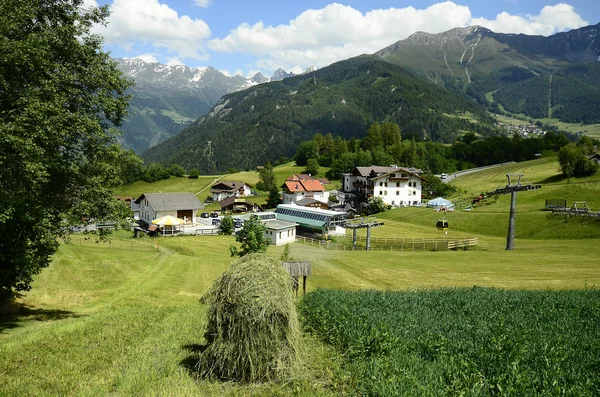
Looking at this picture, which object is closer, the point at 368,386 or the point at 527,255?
the point at 368,386

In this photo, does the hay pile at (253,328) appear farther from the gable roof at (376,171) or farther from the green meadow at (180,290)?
the gable roof at (376,171)

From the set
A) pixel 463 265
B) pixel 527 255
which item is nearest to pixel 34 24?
pixel 463 265

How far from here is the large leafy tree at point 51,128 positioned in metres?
15.7

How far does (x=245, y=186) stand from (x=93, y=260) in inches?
4477

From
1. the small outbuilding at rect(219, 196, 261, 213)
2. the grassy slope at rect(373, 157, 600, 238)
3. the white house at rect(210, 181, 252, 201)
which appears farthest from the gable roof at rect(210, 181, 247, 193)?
the grassy slope at rect(373, 157, 600, 238)

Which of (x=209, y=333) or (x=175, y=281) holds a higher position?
(x=209, y=333)

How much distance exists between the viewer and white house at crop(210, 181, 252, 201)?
140500 millimetres

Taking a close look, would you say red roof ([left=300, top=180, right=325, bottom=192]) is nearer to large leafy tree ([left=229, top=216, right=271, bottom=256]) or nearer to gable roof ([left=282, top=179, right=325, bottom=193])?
gable roof ([left=282, top=179, right=325, bottom=193])

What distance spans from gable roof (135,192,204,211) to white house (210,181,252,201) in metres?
52.4

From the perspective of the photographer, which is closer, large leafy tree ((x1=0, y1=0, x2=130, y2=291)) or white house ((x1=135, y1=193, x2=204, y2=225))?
large leafy tree ((x1=0, y1=0, x2=130, y2=291))

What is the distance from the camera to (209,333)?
12484 millimetres

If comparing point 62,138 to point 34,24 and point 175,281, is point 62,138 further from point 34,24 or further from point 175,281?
point 175,281

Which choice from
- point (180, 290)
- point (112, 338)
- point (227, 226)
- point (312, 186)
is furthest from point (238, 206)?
point (112, 338)

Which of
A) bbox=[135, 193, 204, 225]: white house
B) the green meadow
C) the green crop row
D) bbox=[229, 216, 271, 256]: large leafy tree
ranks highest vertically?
bbox=[135, 193, 204, 225]: white house
